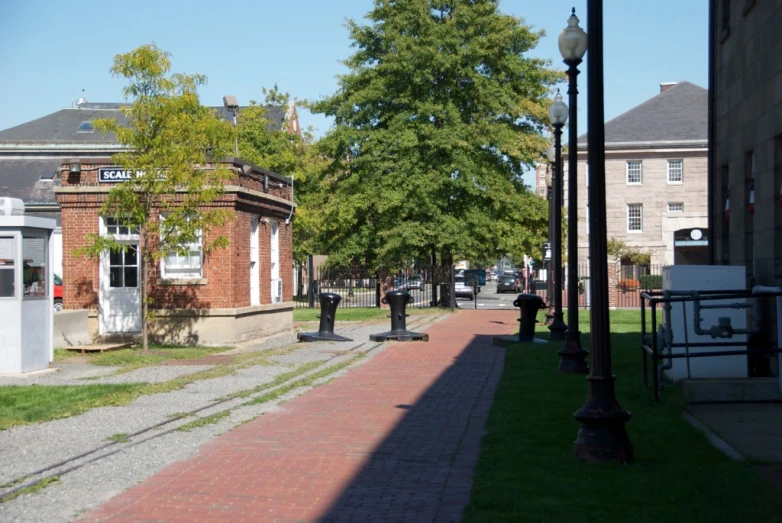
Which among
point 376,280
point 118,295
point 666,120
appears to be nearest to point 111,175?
point 118,295

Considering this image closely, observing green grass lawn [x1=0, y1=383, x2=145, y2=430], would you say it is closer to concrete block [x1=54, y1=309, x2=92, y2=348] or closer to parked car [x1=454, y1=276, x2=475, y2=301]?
concrete block [x1=54, y1=309, x2=92, y2=348]

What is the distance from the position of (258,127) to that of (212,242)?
31687 mm

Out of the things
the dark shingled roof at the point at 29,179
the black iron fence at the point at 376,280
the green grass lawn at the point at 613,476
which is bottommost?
the green grass lawn at the point at 613,476

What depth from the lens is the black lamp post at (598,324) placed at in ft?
26.0

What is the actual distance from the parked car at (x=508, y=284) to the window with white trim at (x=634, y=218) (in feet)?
54.3

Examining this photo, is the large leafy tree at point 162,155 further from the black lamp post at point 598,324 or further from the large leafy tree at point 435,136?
the large leafy tree at point 435,136

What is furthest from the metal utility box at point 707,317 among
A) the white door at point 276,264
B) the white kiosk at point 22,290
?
the white door at point 276,264

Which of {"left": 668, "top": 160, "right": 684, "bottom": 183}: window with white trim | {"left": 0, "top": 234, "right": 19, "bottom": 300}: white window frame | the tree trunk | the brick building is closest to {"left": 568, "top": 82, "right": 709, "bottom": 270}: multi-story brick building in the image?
{"left": 668, "top": 160, "right": 684, "bottom": 183}: window with white trim

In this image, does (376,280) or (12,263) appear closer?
(12,263)

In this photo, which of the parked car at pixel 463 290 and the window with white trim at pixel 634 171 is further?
the window with white trim at pixel 634 171

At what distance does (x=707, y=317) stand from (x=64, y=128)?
55.8m

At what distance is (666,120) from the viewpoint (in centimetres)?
6431

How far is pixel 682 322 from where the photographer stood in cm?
1216

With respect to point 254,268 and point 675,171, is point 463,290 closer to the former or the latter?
point 675,171
